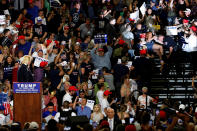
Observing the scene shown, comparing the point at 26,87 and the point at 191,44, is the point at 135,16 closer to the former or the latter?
the point at 191,44

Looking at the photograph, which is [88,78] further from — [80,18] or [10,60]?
[80,18]

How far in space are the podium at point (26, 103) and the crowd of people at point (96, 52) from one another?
502 mm

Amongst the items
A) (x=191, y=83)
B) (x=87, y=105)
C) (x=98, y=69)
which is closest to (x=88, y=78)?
(x=98, y=69)

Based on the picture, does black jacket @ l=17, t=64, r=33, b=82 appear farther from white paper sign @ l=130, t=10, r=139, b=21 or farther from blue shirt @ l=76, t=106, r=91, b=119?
white paper sign @ l=130, t=10, r=139, b=21

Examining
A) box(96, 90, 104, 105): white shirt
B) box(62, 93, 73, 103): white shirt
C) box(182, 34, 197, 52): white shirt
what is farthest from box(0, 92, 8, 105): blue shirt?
box(182, 34, 197, 52): white shirt

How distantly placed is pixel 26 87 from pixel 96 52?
6.18 metres

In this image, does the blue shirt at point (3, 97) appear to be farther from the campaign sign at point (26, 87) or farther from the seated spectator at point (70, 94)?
the campaign sign at point (26, 87)

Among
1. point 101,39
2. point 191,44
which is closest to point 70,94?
point 101,39

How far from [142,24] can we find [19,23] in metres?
4.46

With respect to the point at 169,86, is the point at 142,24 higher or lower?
higher

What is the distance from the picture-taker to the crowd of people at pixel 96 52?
1620 cm

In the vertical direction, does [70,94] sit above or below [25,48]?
below

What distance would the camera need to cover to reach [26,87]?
13.7 meters

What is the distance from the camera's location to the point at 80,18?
22375mm
